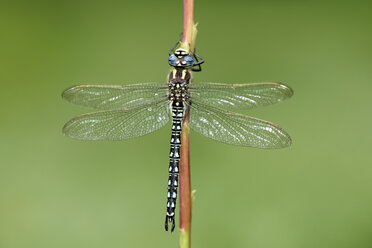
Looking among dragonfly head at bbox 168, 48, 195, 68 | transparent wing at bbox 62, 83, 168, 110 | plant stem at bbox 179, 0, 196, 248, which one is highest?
dragonfly head at bbox 168, 48, 195, 68

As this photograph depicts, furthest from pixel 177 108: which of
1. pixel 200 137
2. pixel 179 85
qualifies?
pixel 200 137

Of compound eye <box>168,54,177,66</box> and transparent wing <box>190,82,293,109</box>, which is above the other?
compound eye <box>168,54,177,66</box>

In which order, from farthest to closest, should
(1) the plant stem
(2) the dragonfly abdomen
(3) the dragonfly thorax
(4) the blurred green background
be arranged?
(4) the blurred green background, (3) the dragonfly thorax, (2) the dragonfly abdomen, (1) the plant stem

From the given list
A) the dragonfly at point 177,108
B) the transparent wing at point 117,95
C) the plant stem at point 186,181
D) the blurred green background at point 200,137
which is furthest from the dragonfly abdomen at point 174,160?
the blurred green background at point 200,137

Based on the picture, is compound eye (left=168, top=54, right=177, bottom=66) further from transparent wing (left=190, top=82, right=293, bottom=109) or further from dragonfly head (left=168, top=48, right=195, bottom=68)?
transparent wing (left=190, top=82, right=293, bottom=109)

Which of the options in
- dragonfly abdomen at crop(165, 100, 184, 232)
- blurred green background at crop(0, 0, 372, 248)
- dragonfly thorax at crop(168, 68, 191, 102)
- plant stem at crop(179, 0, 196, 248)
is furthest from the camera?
blurred green background at crop(0, 0, 372, 248)


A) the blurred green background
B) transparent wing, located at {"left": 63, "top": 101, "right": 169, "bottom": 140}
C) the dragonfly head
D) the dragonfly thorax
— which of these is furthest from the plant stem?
the blurred green background

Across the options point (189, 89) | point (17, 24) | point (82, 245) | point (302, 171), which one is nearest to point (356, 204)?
point (302, 171)
